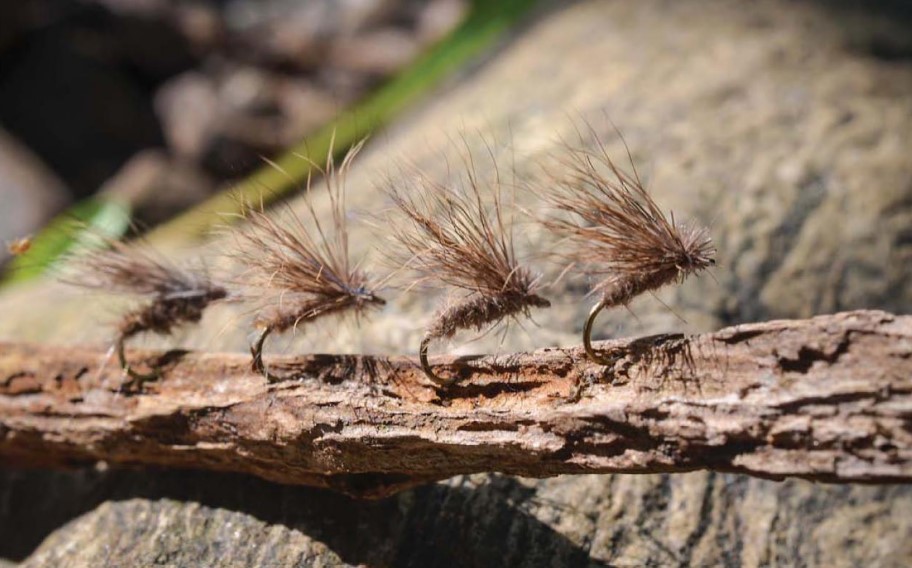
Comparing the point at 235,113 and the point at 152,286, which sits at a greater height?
the point at 235,113

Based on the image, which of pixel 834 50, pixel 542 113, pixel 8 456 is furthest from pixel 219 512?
pixel 834 50

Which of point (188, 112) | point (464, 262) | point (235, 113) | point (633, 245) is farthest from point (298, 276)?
point (188, 112)

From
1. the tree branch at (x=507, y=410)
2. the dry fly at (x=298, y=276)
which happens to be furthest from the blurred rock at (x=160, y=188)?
the dry fly at (x=298, y=276)

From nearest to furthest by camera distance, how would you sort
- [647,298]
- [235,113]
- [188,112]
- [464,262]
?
[464,262]
[647,298]
[235,113]
[188,112]

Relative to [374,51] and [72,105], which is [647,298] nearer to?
[374,51]

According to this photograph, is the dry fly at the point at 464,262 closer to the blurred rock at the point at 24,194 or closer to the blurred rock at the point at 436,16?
the blurred rock at the point at 24,194

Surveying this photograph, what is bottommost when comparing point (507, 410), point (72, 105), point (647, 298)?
Answer: point (507, 410)

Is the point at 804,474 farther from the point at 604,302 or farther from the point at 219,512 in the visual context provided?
the point at 219,512

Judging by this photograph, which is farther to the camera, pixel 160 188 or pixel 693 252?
pixel 160 188
